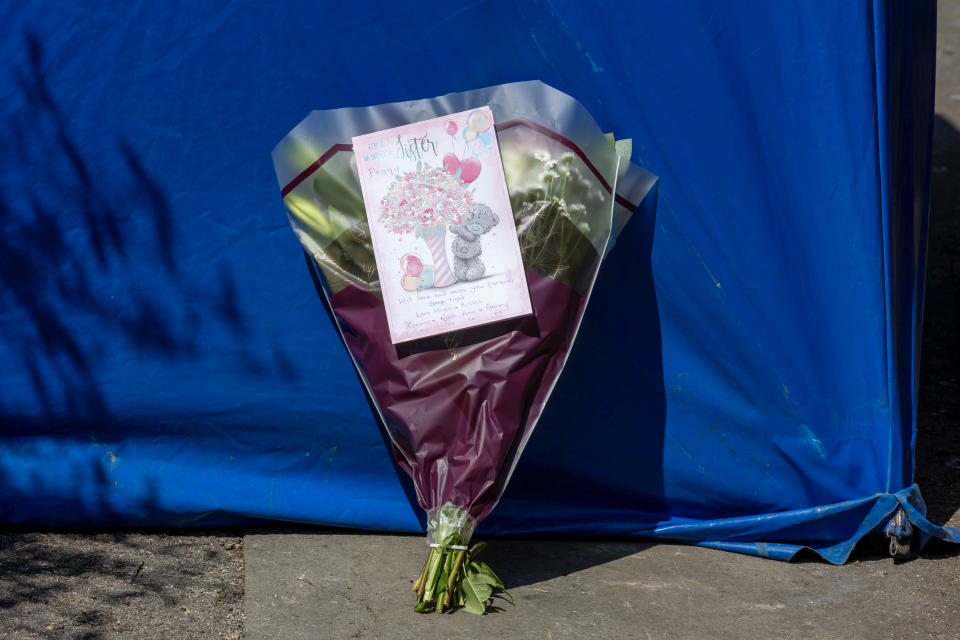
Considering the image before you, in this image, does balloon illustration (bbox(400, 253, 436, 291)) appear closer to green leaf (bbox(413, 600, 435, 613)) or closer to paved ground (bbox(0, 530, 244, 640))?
green leaf (bbox(413, 600, 435, 613))

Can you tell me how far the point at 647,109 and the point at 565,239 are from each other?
411 mm

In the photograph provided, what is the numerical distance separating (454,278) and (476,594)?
73 centimetres

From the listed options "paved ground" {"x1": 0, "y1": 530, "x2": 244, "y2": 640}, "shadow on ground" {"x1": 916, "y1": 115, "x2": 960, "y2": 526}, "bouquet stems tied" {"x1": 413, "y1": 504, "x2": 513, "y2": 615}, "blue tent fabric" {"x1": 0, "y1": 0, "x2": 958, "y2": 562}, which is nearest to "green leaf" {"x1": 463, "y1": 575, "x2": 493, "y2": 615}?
"bouquet stems tied" {"x1": 413, "y1": 504, "x2": 513, "y2": 615}

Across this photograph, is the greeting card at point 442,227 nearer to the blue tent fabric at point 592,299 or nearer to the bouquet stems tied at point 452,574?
the blue tent fabric at point 592,299

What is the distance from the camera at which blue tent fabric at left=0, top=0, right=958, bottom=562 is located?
93.2 inches

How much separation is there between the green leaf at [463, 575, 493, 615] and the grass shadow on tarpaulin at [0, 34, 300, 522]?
74cm

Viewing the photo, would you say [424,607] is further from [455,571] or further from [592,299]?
[592,299]

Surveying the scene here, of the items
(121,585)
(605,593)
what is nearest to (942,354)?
(605,593)

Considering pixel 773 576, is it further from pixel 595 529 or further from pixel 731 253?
pixel 731 253

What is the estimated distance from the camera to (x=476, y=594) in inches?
88.4

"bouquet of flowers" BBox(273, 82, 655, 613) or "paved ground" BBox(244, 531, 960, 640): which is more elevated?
"bouquet of flowers" BBox(273, 82, 655, 613)

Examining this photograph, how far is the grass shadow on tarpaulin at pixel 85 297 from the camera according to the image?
247cm

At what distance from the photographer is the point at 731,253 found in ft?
8.04

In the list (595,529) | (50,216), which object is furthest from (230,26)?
(595,529)
